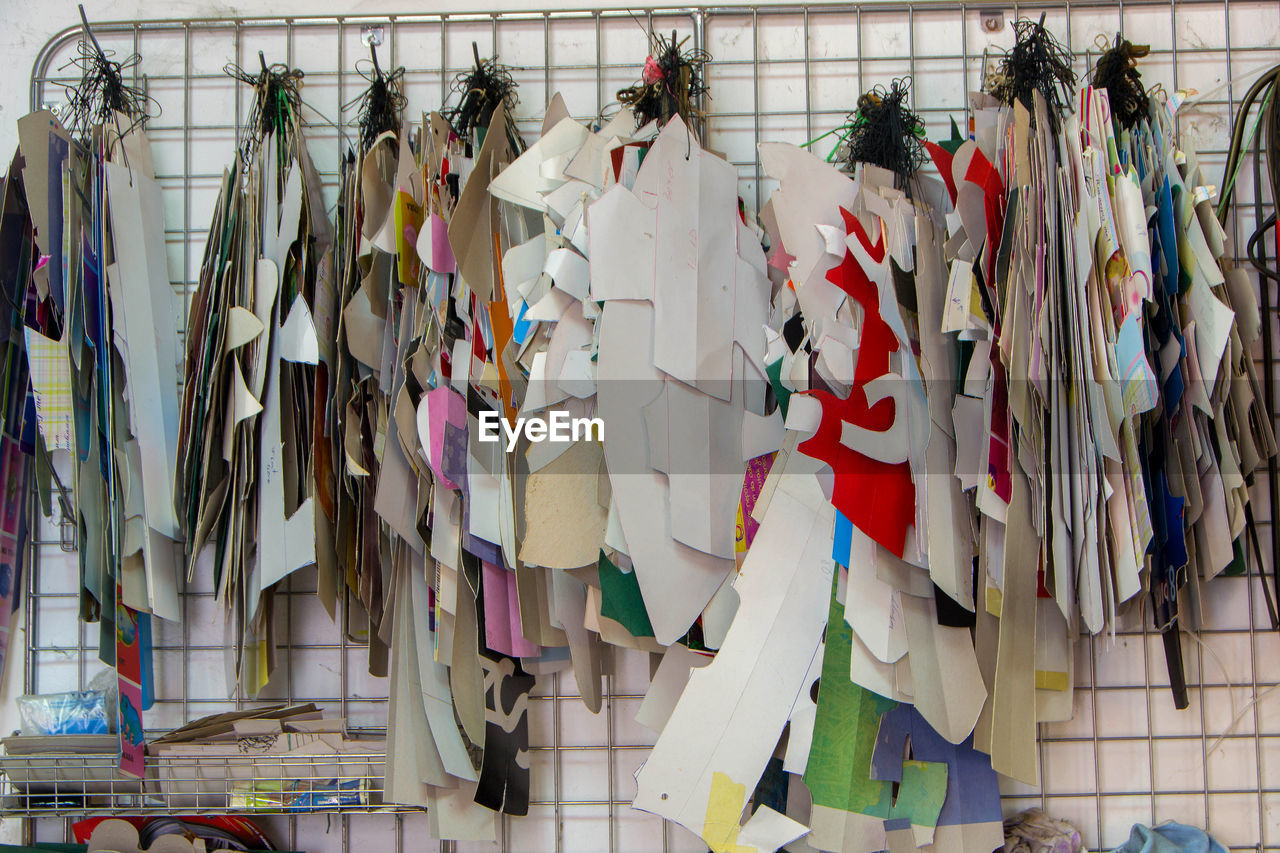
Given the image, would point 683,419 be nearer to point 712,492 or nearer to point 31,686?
point 712,492

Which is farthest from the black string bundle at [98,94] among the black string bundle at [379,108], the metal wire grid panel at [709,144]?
the black string bundle at [379,108]

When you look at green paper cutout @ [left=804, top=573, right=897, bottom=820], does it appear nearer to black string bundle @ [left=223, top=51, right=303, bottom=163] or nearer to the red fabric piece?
the red fabric piece

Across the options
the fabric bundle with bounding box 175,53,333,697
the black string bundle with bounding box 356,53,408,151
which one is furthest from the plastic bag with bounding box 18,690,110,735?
the black string bundle with bounding box 356,53,408,151

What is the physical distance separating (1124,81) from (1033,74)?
11 cm

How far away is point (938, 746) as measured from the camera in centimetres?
103

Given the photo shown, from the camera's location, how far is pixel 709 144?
3.89 feet

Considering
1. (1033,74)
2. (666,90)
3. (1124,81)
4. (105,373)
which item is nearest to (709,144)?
(666,90)

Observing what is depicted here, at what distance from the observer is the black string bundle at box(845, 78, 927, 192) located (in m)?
1.10

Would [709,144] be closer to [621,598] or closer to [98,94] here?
[621,598]

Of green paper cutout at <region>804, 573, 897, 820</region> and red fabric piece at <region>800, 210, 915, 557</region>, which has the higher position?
red fabric piece at <region>800, 210, 915, 557</region>

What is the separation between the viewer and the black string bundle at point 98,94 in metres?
1.16

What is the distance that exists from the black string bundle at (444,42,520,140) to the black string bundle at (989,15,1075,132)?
2.03 feet

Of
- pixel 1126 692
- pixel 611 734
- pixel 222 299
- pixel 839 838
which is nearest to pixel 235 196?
pixel 222 299

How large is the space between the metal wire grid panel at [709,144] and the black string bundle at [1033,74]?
0.08 m
